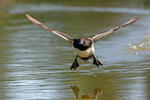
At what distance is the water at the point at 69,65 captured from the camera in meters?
8.93

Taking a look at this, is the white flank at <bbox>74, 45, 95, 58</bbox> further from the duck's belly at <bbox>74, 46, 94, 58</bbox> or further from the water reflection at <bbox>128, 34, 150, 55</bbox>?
the water reflection at <bbox>128, 34, 150, 55</bbox>

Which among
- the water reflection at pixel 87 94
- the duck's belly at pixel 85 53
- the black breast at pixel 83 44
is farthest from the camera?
the duck's belly at pixel 85 53

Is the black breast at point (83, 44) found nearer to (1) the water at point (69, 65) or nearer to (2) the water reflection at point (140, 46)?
(1) the water at point (69, 65)

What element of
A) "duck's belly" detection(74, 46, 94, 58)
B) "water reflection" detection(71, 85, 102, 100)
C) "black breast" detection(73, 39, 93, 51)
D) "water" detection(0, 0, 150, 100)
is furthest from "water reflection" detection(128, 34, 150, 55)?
"water reflection" detection(71, 85, 102, 100)

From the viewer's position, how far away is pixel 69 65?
1153 centimetres

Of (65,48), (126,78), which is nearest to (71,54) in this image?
(65,48)

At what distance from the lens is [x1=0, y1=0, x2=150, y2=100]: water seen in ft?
29.3

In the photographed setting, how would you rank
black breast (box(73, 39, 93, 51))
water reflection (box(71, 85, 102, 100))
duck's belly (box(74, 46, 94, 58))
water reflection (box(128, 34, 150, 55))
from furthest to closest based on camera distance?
water reflection (box(128, 34, 150, 55)) → duck's belly (box(74, 46, 94, 58)) → black breast (box(73, 39, 93, 51)) → water reflection (box(71, 85, 102, 100))

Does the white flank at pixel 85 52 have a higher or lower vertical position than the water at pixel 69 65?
higher

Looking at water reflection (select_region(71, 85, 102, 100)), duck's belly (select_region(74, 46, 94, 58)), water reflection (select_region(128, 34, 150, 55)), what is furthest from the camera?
water reflection (select_region(128, 34, 150, 55))

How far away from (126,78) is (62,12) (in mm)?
17137

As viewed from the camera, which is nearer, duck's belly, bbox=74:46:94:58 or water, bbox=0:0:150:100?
water, bbox=0:0:150:100

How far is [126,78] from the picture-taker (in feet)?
32.6

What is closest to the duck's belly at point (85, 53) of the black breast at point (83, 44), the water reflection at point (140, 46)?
the black breast at point (83, 44)
